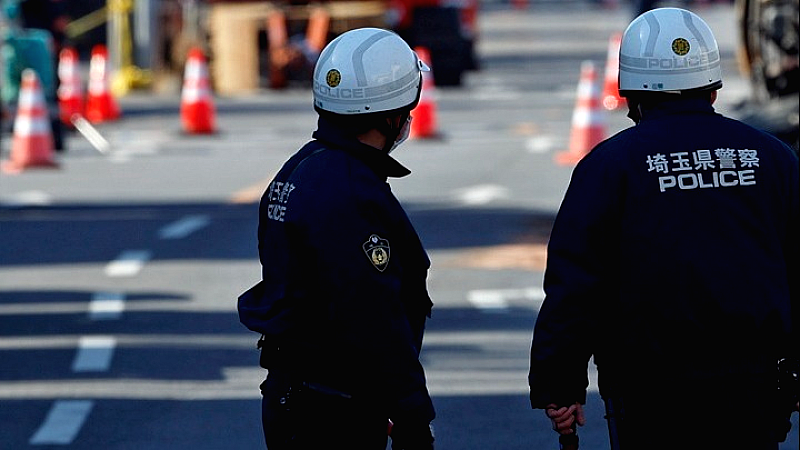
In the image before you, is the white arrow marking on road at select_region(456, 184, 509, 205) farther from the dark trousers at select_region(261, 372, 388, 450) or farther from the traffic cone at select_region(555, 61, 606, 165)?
the dark trousers at select_region(261, 372, 388, 450)

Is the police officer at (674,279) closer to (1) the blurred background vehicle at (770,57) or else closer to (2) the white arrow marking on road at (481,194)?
(2) the white arrow marking on road at (481,194)

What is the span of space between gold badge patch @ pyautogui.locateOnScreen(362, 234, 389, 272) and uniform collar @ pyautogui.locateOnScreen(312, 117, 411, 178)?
220mm

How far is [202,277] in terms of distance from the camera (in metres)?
13.0

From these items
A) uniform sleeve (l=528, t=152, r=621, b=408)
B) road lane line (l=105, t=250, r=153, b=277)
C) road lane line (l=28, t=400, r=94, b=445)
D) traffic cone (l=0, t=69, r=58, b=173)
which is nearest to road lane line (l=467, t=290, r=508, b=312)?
road lane line (l=105, t=250, r=153, b=277)

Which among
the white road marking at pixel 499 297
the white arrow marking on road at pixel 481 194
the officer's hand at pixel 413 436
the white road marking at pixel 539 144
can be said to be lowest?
the white road marking at pixel 539 144

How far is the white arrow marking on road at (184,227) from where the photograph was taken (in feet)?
49.2

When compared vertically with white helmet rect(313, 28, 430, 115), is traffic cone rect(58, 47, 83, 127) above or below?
below

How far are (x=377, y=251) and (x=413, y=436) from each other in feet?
1.54

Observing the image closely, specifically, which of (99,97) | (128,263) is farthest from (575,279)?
(99,97)

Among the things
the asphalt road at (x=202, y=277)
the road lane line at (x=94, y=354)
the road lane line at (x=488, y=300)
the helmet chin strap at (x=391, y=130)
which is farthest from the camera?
the road lane line at (x=488, y=300)

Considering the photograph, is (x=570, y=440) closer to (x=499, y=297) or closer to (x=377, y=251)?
(x=377, y=251)

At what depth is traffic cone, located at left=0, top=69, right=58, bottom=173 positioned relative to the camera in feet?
63.9

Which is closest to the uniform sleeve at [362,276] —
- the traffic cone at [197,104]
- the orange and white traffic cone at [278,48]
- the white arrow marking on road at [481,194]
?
the white arrow marking on road at [481,194]

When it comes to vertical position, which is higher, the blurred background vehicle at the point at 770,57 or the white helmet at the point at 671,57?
the white helmet at the point at 671,57
